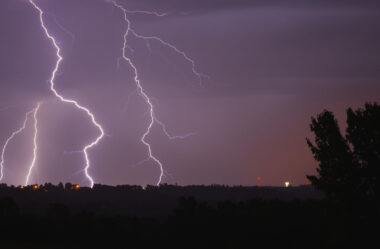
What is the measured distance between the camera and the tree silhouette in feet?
67.4

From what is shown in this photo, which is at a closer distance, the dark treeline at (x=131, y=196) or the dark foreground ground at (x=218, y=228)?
the dark foreground ground at (x=218, y=228)

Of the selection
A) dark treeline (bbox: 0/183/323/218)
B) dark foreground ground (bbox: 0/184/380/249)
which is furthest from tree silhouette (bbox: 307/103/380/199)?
dark treeline (bbox: 0/183/323/218)

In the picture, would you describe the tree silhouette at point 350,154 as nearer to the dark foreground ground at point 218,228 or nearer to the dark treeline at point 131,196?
the dark foreground ground at point 218,228

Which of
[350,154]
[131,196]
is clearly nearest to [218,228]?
[350,154]

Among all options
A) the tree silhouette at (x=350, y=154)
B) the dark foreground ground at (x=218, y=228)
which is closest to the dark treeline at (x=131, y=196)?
the dark foreground ground at (x=218, y=228)

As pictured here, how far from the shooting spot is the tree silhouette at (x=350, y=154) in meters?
20.5

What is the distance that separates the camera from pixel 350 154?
2148 cm

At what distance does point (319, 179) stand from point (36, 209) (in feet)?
279

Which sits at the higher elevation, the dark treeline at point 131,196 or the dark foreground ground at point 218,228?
the dark treeline at point 131,196

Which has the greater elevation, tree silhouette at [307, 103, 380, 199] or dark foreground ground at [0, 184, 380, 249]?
tree silhouette at [307, 103, 380, 199]

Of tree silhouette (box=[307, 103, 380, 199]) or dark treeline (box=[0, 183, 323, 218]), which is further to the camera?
dark treeline (box=[0, 183, 323, 218])

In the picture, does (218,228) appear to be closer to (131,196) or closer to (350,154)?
(350,154)

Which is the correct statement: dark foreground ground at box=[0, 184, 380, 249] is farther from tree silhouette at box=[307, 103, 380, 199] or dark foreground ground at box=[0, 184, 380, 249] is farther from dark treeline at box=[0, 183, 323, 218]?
dark treeline at box=[0, 183, 323, 218]

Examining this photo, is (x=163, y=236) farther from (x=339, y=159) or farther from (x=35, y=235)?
(x=339, y=159)
